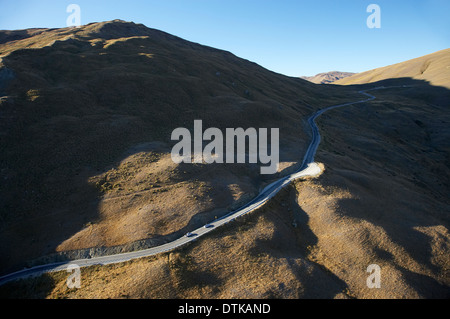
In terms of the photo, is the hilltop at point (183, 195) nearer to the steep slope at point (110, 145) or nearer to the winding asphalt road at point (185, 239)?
the steep slope at point (110, 145)

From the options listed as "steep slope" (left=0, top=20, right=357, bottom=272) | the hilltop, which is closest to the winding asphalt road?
the hilltop

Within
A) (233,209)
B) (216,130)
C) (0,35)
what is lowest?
(233,209)

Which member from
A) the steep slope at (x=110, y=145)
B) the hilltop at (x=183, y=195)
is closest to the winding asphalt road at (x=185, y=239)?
the hilltop at (x=183, y=195)

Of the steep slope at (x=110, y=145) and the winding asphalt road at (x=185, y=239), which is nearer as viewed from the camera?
the winding asphalt road at (x=185, y=239)

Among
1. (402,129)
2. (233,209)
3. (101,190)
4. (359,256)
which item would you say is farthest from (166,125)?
(402,129)

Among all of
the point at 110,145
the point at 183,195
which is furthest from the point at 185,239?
the point at 110,145

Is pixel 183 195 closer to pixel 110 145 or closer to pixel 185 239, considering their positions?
pixel 185 239

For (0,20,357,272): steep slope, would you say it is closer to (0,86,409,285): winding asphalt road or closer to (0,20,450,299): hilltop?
(0,20,450,299): hilltop

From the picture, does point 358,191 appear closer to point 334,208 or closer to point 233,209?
point 334,208
